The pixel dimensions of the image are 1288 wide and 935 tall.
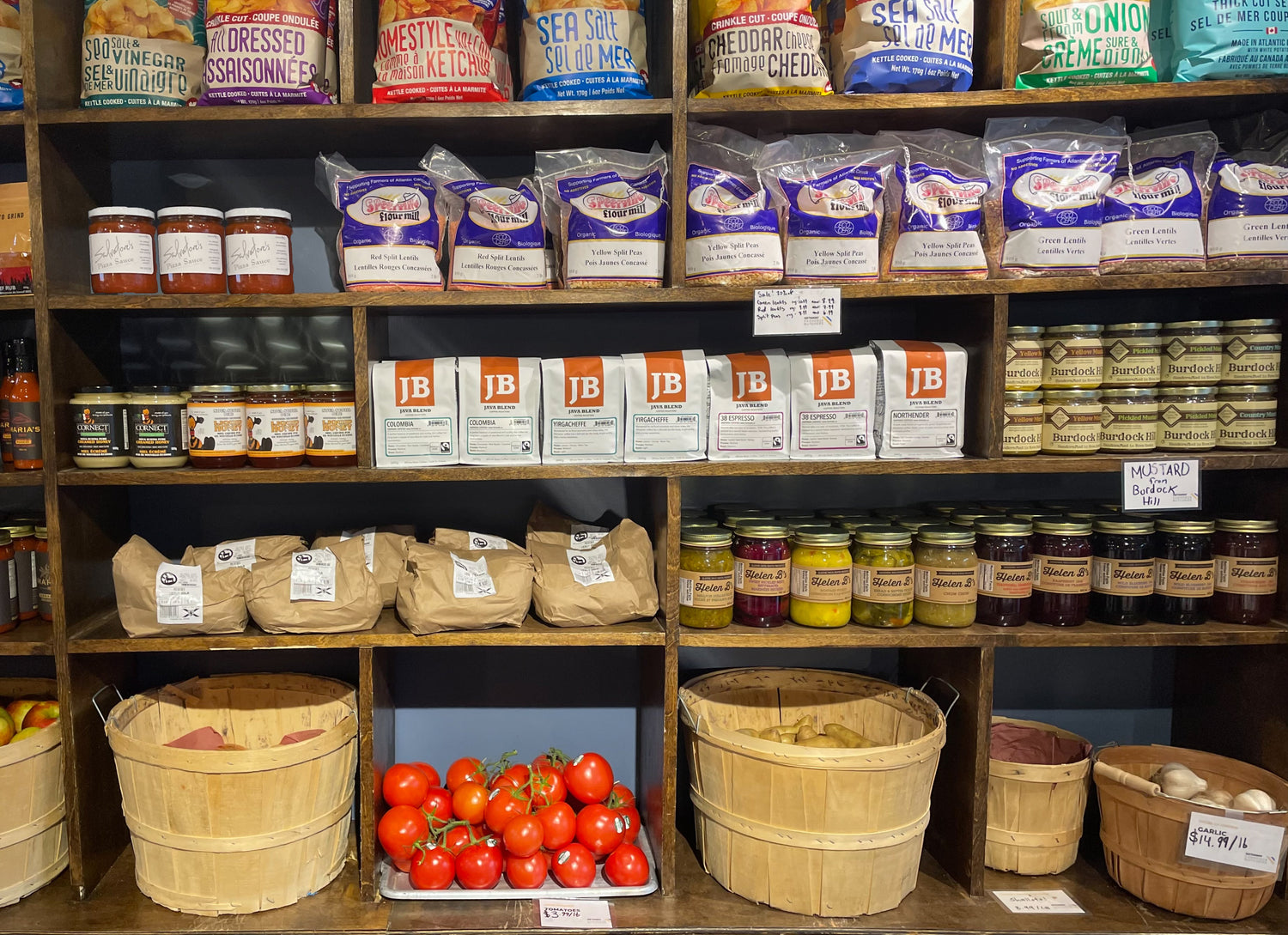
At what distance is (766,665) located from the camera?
221cm

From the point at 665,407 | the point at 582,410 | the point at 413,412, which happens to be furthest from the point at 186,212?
the point at 665,407

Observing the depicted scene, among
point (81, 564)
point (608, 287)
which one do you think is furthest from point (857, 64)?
point (81, 564)

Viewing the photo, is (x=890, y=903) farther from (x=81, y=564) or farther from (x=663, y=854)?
(x=81, y=564)

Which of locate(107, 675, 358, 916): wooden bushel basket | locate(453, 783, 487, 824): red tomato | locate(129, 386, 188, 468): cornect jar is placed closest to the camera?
locate(107, 675, 358, 916): wooden bushel basket

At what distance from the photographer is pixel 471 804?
190cm

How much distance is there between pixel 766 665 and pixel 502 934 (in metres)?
0.90

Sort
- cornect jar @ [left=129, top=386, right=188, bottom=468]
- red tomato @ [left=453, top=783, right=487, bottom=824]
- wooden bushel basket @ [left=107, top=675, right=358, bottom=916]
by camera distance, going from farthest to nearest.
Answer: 1. red tomato @ [left=453, top=783, right=487, bottom=824]
2. cornect jar @ [left=129, top=386, right=188, bottom=468]
3. wooden bushel basket @ [left=107, top=675, right=358, bottom=916]

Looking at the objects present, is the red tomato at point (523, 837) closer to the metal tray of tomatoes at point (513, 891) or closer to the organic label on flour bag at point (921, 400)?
the metal tray of tomatoes at point (513, 891)

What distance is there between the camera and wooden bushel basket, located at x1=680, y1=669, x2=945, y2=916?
65.8 inches

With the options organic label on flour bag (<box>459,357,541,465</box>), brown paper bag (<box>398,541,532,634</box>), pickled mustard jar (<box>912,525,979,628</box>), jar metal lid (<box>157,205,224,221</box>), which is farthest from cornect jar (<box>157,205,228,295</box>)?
pickled mustard jar (<box>912,525,979,628</box>)

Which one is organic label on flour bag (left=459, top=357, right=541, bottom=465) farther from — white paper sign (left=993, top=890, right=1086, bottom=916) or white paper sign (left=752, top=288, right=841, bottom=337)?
white paper sign (left=993, top=890, right=1086, bottom=916)

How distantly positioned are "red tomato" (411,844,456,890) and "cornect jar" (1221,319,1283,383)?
6.27ft

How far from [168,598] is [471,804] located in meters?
0.77

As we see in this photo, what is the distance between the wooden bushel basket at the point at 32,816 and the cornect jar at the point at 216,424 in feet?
2.13
